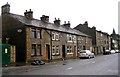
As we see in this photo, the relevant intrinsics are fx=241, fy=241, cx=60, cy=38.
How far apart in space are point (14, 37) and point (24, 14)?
8.33 metres

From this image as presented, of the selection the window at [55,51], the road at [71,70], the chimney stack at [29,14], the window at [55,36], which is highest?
the chimney stack at [29,14]

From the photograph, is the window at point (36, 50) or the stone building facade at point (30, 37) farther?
the window at point (36, 50)

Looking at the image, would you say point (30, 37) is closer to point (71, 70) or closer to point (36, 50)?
point (36, 50)

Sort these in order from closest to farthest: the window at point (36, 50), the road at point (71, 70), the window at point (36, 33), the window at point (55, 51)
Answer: the road at point (71, 70), the window at point (36, 50), the window at point (36, 33), the window at point (55, 51)

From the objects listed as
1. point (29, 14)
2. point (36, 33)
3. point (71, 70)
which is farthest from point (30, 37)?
point (71, 70)

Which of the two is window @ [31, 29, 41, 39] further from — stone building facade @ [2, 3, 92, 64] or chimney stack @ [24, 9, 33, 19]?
chimney stack @ [24, 9, 33, 19]

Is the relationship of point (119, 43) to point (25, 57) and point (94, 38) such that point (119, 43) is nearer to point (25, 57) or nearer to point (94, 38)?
point (94, 38)

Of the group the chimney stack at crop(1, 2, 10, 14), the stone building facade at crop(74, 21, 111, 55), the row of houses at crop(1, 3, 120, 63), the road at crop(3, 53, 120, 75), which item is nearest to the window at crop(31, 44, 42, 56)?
the row of houses at crop(1, 3, 120, 63)

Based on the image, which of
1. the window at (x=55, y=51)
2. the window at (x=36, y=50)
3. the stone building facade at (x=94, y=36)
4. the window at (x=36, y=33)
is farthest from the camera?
the stone building facade at (x=94, y=36)

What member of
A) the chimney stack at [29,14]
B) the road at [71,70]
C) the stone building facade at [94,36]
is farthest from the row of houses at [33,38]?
the stone building facade at [94,36]

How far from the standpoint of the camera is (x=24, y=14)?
44.0m

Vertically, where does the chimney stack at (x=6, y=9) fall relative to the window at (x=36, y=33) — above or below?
above

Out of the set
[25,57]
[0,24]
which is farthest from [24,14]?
[25,57]

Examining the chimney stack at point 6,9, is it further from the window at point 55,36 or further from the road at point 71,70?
the road at point 71,70
